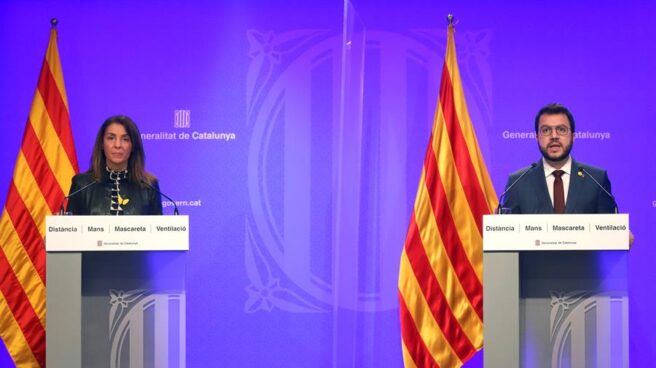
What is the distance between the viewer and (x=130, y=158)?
434 cm

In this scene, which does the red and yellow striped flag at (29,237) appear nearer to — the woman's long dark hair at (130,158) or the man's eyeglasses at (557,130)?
the woman's long dark hair at (130,158)

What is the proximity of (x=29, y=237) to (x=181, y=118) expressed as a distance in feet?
4.10

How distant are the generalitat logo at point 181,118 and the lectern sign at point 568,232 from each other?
290 centimetres

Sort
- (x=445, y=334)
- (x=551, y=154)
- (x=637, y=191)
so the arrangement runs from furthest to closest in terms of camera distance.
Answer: (x=637, y=191)
(x=445, y=334)
(x=551, y=154)

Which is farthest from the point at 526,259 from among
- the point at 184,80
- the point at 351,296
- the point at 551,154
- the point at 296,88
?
the point at 184,80

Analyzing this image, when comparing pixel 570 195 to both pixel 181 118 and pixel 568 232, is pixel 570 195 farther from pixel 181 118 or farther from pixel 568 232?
pixel 181 118

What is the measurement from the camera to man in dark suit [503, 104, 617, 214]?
14.0ft

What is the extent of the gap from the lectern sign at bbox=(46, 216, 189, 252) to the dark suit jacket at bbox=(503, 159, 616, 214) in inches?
76.9

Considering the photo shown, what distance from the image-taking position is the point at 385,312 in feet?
18.0

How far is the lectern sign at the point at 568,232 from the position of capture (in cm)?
323

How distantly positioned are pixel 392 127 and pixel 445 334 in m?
1.40

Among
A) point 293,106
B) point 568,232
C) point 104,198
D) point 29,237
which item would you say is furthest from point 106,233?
point 293,106

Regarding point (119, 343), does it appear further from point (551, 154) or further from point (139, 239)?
point (551, 154)

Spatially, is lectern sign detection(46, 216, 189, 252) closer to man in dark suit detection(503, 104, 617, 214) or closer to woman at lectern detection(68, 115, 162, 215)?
woman at lectern detection(68, 115, 162, 215)
